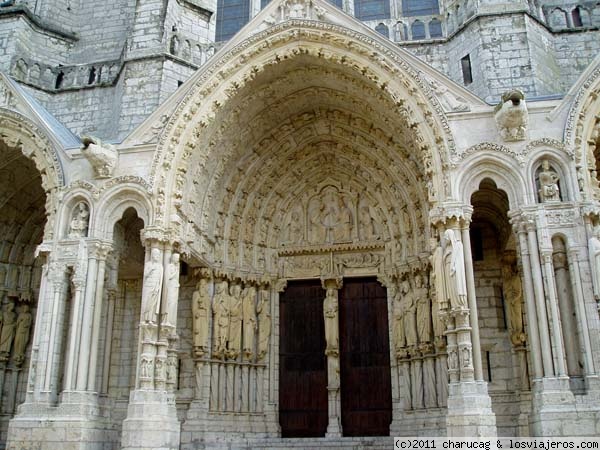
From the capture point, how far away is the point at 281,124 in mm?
11938

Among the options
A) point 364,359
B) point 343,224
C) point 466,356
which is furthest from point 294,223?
point 466,356

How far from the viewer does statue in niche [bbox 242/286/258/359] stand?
11.1 m

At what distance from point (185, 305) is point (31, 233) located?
3897 millimetres

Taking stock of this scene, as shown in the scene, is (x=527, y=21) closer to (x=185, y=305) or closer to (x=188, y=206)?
(x=188, y=206)

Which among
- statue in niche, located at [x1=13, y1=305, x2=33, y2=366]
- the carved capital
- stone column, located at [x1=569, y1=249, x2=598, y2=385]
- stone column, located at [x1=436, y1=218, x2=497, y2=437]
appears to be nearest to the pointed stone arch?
the carved capital

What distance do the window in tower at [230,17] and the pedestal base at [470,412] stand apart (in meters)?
10.2

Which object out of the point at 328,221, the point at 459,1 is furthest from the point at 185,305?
the point at 459,1

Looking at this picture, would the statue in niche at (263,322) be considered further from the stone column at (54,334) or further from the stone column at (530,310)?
the stone column at (530,310)

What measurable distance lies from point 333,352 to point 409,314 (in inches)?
63.3

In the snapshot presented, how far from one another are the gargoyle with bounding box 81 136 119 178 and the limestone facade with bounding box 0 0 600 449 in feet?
0.13

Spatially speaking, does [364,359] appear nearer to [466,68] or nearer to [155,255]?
[155,255]

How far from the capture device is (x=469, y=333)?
829 centimetres

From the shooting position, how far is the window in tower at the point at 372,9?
551 inches

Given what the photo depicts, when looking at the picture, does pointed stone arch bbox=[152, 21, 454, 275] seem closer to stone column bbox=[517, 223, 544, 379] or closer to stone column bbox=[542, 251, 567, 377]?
stone column bbox=[517, 223, 544, 379]
